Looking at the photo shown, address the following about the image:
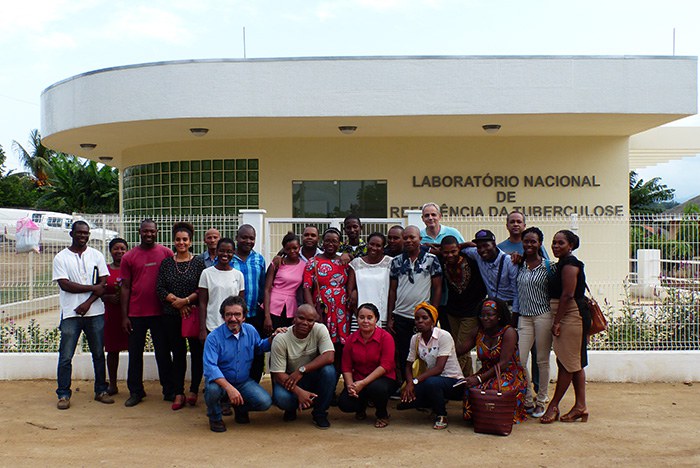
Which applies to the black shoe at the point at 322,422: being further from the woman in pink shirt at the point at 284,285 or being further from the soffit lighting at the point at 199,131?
the soffit lighting at the point at 199,131

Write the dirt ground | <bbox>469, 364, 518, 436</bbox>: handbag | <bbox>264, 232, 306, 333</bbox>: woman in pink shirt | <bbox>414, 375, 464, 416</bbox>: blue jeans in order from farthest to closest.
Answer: <bbox>264, 232, 306, 333</bbox>: woman in pink shirt
<bbox>414, 375, 464, 416</bbox>: blue jeans
<bbox>469, 364, 518, 436</bbox>: handbag
the dirt ground

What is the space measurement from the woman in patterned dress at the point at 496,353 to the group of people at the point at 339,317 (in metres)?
0.01

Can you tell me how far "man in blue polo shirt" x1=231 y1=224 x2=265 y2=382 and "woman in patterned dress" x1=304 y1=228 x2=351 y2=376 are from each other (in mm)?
512

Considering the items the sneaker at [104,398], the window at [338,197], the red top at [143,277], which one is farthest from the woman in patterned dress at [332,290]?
the window at [338,197]

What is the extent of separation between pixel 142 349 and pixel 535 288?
3.62 metres

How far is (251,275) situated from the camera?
21.5 feet

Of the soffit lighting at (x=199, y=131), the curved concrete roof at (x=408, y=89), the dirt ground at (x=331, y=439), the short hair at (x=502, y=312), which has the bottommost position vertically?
the dirt ground at (x=331, y=439)

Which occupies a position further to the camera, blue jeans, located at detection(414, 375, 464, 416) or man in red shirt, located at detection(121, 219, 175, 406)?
man in red shirt, located at detection(121, 219, 175, 406)

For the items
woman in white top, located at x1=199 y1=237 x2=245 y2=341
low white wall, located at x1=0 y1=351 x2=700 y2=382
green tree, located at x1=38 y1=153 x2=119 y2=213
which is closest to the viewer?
woman in white top, located at x1=199 y1=237 x2=245 y2=341

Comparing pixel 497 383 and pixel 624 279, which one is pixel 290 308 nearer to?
pixel 497 383

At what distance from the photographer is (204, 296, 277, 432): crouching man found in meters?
5.75

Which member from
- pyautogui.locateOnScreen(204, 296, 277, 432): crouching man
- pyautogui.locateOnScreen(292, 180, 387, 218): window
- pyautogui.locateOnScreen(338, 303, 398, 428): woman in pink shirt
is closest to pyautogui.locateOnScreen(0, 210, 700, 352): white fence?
pyautogui.locateOnScreen(204, 296, 277, 432): crouching man

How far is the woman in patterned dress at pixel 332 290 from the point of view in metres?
6.34

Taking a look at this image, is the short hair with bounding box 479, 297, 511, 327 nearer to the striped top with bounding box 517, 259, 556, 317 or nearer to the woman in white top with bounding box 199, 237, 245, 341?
the striped top with bounding box 517, 259, 556, 317
